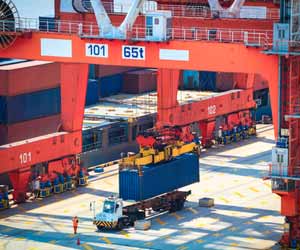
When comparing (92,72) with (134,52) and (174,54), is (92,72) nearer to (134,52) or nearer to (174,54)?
(134,52)

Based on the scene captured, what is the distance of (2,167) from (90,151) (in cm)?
1114

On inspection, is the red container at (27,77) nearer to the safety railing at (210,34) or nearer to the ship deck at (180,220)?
the ship deck at (180,220)

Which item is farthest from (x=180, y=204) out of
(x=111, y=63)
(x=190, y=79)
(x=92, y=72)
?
(x=190, y=79)

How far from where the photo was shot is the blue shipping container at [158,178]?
197 feet

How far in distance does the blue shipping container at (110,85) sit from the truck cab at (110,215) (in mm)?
26557

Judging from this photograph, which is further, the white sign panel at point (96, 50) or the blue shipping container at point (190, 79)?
the blue shipping container at point (190, 79)

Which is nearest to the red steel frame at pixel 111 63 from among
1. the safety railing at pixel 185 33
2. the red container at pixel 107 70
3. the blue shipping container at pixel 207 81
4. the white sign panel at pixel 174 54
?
the white sign panel at pixel 174 54

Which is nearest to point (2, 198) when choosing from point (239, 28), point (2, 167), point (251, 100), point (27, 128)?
point (2, 167)

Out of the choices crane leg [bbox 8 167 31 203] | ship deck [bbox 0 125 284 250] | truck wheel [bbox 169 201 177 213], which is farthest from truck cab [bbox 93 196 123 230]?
crane leg [bbox 8 167 31 203]

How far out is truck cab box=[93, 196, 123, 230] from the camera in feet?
193

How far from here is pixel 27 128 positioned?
233 ft

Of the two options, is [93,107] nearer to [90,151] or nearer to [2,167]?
[90,151]

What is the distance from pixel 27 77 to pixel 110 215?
571 inches

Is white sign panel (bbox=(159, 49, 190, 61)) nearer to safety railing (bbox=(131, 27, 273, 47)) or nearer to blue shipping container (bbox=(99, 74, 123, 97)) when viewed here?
safety railing (bbox=(131, 27, 273, 47))
